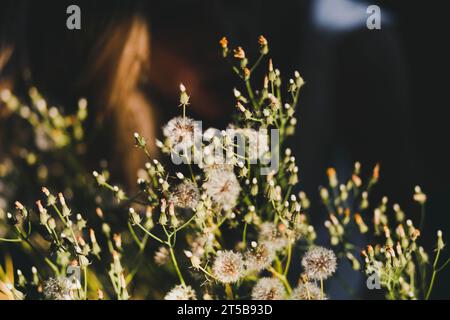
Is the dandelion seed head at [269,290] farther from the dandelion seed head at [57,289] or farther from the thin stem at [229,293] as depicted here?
the dandelion seed head at [57,289]

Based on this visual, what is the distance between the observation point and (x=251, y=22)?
3.58ft

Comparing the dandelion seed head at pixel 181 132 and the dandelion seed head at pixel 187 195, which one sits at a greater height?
the dandelion seed head at pixel 181 132

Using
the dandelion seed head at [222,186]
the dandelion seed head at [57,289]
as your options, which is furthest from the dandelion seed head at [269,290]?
the dandelion seed head at [57,289]

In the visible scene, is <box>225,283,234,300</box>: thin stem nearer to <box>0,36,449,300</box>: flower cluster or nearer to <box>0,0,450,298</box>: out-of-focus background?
<box>0,36,449,300</box>: flower cluster

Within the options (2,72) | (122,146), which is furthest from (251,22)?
(2,72)

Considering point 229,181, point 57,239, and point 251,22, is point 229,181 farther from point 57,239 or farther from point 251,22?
point 251,22

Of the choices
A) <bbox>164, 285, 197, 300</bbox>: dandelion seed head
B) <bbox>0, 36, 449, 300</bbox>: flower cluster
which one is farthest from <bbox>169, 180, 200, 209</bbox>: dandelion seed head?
<bbox>164, 285, 197, 300</bbox>: dandelion seed head

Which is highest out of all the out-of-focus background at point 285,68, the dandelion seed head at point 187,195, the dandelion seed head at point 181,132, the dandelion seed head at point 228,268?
the out-of-focus background at point 285,68

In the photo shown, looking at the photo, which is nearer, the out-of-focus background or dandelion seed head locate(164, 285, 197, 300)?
dandelion seed head locate(164, 285, 197, 300)

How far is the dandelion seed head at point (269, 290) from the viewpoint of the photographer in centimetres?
57

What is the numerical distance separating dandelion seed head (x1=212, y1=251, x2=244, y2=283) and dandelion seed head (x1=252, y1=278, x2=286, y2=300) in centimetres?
4

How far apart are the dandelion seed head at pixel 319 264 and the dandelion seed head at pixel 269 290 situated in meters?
0.04

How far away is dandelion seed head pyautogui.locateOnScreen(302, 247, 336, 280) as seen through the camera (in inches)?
21.8

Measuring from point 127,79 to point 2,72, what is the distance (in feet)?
0.95
